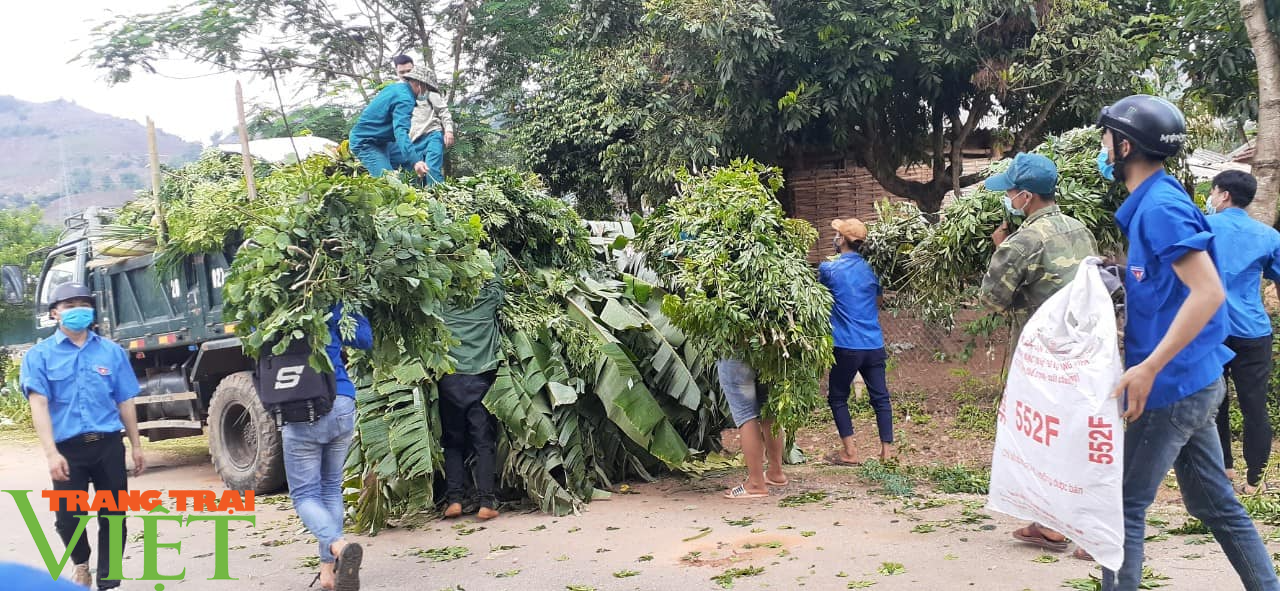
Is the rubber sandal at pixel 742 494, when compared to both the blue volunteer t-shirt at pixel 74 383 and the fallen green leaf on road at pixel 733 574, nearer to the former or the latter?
the fallen green leaf on road at pixel 733 574

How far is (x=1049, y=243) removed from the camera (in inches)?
171

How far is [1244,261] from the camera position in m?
5.19

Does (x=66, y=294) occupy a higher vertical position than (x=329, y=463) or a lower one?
higher

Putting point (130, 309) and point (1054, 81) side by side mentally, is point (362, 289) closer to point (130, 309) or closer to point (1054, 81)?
point (130, 309)

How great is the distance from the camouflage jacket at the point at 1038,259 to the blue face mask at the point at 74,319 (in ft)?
15.4

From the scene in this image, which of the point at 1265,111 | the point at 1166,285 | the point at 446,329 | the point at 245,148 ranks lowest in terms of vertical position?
the point at 446,329

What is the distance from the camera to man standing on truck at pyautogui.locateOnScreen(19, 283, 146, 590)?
498 cm

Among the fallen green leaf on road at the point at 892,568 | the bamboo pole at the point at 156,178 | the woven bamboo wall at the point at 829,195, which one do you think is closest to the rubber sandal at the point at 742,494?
the fallen green leaf on road at the point at 892,568

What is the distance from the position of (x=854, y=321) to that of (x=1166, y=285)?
3596 mm

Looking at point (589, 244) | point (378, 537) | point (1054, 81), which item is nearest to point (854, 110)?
point (1054, 81)

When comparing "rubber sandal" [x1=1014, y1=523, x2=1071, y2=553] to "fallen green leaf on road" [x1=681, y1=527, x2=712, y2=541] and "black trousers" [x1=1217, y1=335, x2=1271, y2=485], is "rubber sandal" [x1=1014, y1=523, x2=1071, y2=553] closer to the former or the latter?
"black trousers" [x1=1217, y1=335, x2=1271, y2=485]

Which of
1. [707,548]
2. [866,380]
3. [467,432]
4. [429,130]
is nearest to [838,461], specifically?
[866,380]

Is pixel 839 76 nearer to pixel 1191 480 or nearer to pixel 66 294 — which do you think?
pixel 1191 480

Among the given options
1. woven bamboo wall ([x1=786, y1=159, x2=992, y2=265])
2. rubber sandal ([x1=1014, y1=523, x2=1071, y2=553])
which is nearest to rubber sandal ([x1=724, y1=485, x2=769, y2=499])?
rubber sandal ([x1=1014, y1=523, x2=1071, y2=553])
